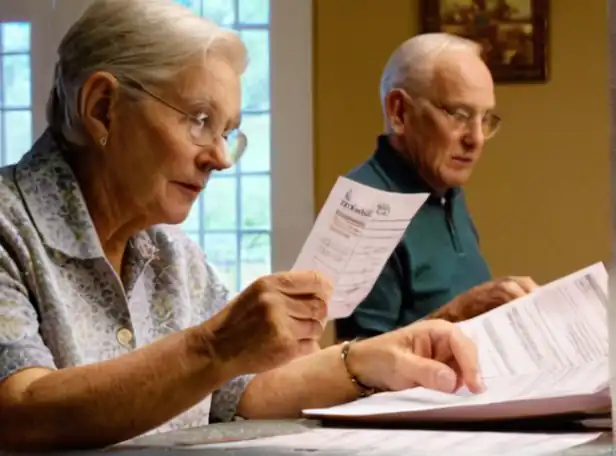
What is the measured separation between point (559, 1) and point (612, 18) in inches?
81.0

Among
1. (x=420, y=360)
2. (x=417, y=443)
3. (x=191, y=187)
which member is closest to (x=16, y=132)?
(x=191, y=187)

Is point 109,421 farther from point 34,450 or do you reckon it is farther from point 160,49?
point 160,49

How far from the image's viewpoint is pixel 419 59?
6.04 ft

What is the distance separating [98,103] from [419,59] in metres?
0.89

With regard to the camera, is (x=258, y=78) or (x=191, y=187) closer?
(x=191, y=187)

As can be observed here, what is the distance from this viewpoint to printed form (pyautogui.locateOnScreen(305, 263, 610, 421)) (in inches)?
39.9

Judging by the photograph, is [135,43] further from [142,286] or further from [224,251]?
[224,251]

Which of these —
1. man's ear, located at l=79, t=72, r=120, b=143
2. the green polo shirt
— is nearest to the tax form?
the green polo shirt

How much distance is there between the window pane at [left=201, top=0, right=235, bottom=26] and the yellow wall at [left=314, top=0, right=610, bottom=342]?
238mm

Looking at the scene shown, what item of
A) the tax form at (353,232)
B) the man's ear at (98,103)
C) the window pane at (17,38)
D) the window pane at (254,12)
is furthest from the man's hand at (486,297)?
the window pane at (17,38)

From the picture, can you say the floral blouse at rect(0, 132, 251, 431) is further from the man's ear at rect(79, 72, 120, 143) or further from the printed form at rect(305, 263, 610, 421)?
the printed form at rect(305, 263, 610, 421)

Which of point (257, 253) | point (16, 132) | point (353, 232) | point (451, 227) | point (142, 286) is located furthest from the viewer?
point (257, 253)

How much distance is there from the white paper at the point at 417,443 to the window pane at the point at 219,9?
1882mm

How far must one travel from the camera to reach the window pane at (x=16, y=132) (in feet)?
8.22
